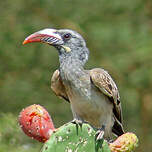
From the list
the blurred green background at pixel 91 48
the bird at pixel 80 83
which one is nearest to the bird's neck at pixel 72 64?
the bird at pixel 80 83

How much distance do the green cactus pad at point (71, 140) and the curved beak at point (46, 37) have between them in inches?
37.0

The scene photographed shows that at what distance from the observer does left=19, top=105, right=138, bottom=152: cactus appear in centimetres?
393

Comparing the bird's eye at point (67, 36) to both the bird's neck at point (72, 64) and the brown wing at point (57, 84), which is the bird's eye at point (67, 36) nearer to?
the bird's neck at point (72, 64)

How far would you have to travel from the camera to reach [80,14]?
11352 millimetres

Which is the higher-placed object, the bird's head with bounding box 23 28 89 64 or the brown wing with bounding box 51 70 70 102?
the bird's head with bounding box 23 28 89 64

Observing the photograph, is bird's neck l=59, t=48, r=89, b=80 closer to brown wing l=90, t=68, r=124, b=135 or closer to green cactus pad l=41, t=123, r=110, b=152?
brown wing l=90, t=68, r=124, b=135

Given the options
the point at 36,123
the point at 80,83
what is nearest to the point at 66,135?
the point at 36,123

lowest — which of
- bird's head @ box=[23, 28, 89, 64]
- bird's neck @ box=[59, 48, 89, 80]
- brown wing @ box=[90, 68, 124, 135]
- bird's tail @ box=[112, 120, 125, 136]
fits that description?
bird's tail @ box=[112, 120, 125, 136]

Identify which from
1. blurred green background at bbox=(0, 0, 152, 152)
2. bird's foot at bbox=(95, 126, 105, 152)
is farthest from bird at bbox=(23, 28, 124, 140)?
blurred green background at bbox=(0, 0, 152, 152)

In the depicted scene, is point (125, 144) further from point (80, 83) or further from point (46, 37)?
point (46, 37)

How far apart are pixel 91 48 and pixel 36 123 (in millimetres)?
7471

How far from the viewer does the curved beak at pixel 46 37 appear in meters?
4.70

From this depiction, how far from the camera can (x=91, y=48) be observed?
1156cm

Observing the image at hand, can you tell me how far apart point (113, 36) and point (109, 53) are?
370mm
